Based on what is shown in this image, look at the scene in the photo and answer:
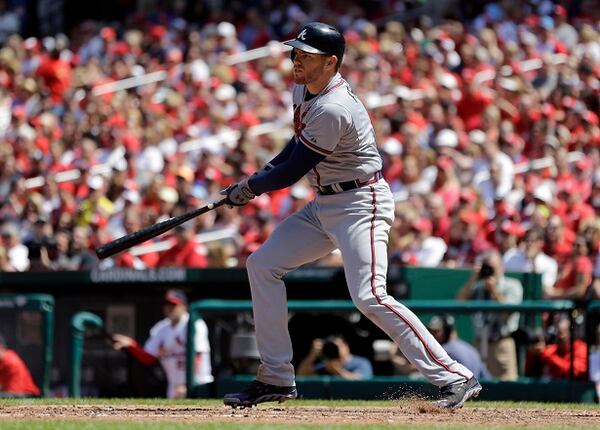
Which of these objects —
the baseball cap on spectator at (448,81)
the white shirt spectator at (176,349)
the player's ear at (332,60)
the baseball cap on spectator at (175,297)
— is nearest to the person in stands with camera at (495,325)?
the white shirt spectator at (176,349)

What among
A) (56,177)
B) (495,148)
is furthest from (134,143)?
(495,148)

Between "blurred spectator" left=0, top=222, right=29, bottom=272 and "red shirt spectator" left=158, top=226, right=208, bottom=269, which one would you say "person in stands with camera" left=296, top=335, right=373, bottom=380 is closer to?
"red shirt spectator" left=158, top=226, right=208, bottom=269

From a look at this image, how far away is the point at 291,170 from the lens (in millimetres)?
7008

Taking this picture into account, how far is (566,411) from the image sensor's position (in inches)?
306

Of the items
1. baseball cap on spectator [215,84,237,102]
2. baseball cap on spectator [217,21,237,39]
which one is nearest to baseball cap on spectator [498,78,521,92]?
baseball cap on spectator [215,84,237,102]

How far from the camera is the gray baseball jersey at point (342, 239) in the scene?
7105 mm

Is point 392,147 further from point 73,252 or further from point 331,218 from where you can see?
point 331,218

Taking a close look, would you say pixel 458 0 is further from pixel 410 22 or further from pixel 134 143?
→ pixel 134 143

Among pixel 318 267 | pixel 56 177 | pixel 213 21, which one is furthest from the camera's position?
pixel 213 21

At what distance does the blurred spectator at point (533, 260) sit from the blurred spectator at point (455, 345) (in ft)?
5.30

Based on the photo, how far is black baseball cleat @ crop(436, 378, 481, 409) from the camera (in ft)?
23.6

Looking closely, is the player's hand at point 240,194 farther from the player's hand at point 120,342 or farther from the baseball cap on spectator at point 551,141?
the baseball cap on spectator at point 551,141

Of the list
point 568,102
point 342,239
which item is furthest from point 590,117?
point 342,239

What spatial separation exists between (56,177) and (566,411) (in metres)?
9.17
